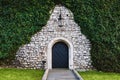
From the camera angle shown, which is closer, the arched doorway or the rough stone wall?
the rough stone wall

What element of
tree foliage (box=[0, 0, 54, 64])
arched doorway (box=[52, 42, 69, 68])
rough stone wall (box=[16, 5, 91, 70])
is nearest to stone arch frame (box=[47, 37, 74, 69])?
rough stone wall (box=[16, 5, 91, 70])

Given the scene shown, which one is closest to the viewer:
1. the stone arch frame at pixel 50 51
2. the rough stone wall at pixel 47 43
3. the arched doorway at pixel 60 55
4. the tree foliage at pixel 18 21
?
the tree foliage at pixel 18 21

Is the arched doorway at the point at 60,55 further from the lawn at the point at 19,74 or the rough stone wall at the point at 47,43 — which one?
the lawn at the point at 19,74

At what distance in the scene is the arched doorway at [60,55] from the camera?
71.5 feet

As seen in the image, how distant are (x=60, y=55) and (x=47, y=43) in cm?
138

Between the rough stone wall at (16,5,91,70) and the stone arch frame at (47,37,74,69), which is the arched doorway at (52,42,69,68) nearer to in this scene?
the stone arch frame at (47,37,74,69)

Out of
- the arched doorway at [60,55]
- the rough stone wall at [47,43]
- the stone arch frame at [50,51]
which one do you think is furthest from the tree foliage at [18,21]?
the arched doorway at [60,55]

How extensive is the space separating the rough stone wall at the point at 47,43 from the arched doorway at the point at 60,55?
2.99 ft

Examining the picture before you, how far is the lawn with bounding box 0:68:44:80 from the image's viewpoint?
16.9 metres

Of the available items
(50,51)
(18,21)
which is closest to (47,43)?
(50,51)

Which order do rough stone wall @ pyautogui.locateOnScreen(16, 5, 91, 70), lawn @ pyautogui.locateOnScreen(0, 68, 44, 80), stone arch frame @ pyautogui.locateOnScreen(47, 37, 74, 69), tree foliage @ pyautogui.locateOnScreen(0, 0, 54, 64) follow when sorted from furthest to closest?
1. stone arch frame @ pyautogui.locateOnScreen(47, 37, 74, 69)
2. rough stone wall @ pyautogui.locateOnScreen(16, 5, 91, 70)
3. tree foliage @ pyautogui.locateOnScreen(0, 0, 54, 64)
4. lawn @ pyautogui.locateOnScreen(0, 68, 44, 80)

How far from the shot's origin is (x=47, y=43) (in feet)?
68.9

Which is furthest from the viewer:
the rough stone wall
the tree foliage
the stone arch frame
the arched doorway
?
the arched doorway

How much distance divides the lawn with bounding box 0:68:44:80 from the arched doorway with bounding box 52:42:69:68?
2.10 meters
